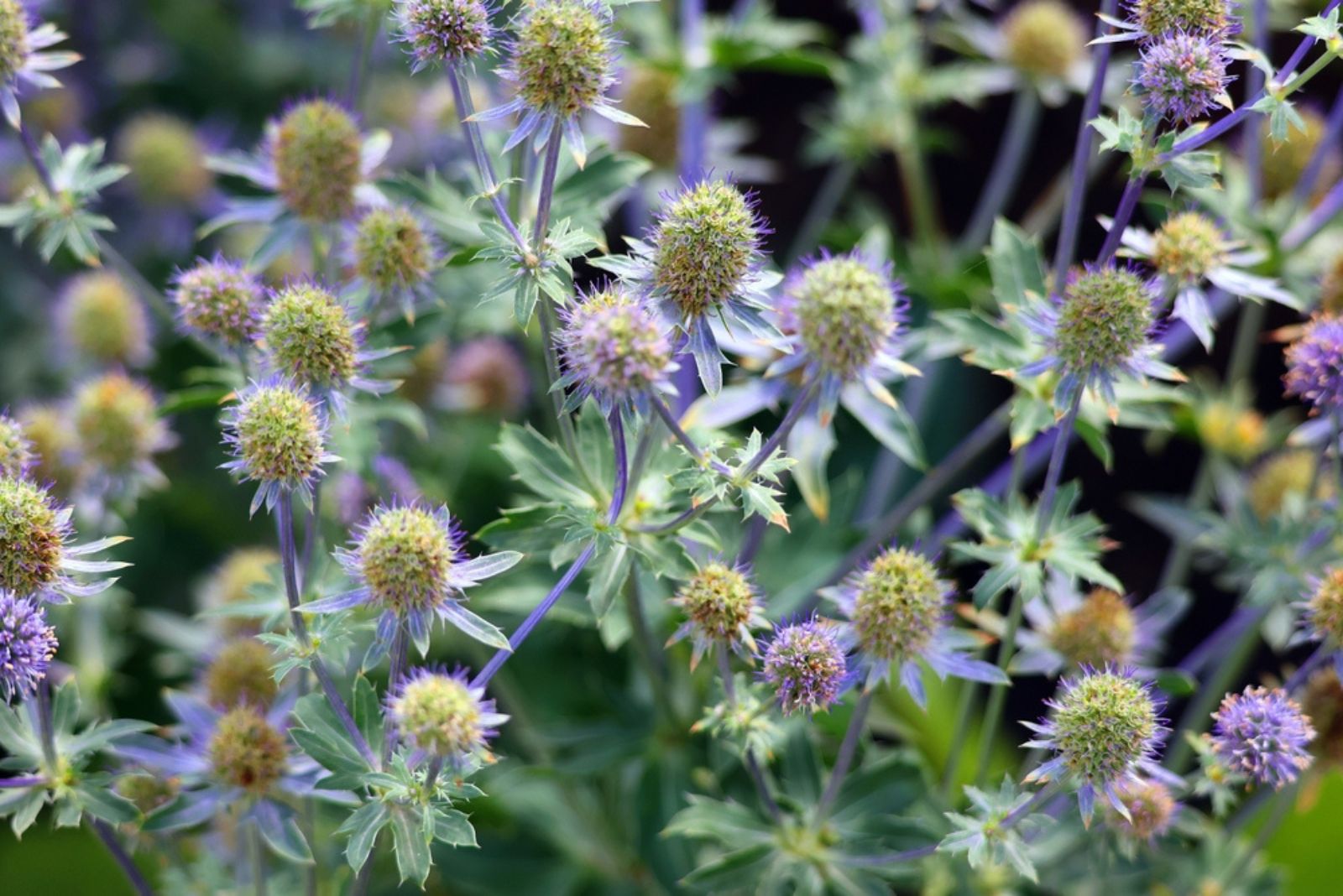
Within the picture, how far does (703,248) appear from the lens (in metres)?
1.33

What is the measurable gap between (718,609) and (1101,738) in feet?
1.40

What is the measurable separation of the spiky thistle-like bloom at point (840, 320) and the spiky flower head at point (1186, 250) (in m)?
0.40

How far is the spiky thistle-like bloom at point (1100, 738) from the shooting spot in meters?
1.30

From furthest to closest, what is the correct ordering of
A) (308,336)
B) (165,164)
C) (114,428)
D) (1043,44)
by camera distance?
(165,164) → (1043,44) → (114,428) → (308,336)

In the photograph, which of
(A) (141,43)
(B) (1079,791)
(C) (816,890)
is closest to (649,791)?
(C) (816,890)

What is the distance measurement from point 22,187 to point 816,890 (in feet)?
6.45

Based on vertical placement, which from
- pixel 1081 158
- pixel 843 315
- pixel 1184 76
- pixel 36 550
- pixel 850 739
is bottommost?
pixel 850 739

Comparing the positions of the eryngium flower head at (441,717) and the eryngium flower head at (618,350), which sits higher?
the eryngium flower head at (618,350)

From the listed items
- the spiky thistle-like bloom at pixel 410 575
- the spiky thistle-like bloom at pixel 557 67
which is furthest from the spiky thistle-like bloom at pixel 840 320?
the spiky thistle-like bloom at pixel 410 575

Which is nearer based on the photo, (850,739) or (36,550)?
(36,550)

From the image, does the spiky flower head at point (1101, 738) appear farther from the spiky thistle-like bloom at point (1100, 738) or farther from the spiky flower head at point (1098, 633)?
the spiky flower head at point (1098, 633)

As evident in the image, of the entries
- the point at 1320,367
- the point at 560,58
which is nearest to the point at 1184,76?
the point at 1320,367

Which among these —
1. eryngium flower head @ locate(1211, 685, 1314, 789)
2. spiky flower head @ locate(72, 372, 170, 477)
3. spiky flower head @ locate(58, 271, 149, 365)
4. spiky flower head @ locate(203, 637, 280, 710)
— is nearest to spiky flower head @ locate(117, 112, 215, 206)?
spiky flower head @ locate(58, 271, 149, 365)

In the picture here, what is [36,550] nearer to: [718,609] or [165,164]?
[718,609]
